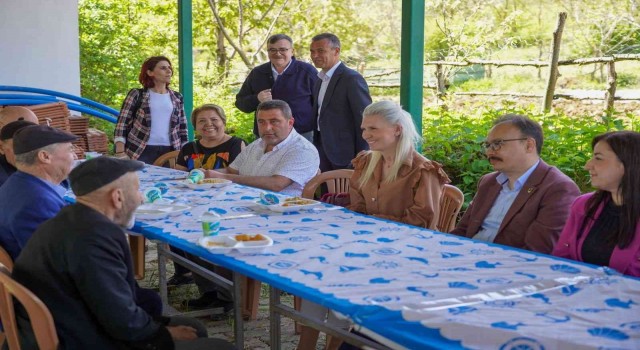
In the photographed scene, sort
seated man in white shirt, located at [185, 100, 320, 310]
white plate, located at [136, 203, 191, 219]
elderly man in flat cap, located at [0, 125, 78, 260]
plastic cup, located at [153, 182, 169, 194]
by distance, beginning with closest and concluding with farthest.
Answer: elderly man in flat cap, located at [0, 125, 78, 260]
white plate, located at [136, 203, 191, 219]
plastic cup, located at [153, 182, 169, 194]
seated man in white shirt, located at [185, 100, 320, 310]

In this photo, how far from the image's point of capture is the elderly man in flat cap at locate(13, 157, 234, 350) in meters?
2.18

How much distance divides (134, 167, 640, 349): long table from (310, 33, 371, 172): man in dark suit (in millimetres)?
1852

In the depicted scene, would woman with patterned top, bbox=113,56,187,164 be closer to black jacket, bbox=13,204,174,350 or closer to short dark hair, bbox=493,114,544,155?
short dark hair, bbox=493,114,544,155

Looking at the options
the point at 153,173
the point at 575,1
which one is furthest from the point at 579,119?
the point at 575,1

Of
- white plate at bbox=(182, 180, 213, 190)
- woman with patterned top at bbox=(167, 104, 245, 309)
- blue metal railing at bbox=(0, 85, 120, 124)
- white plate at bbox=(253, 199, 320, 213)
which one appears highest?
blue metal railing at bbox=(0, 85, 120, 124)

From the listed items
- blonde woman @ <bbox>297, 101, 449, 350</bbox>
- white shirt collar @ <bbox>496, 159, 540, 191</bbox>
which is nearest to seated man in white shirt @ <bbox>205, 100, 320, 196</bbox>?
blonde woman @ <bbox>297, 101, 449, 350</bbox>

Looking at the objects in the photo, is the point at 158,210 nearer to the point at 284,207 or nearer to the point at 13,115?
the point at 284,207

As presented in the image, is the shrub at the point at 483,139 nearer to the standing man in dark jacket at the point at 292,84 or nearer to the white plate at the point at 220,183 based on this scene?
the standing man in dark jacket at the point at 292,84

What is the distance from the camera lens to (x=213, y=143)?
5113mm

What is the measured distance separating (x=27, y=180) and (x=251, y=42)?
12.3 meters

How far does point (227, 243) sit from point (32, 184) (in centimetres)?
79

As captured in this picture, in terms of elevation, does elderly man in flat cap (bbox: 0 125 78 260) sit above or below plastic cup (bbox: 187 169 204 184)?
above

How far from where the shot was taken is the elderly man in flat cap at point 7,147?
12.3 feet

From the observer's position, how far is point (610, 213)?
8.93 feet
